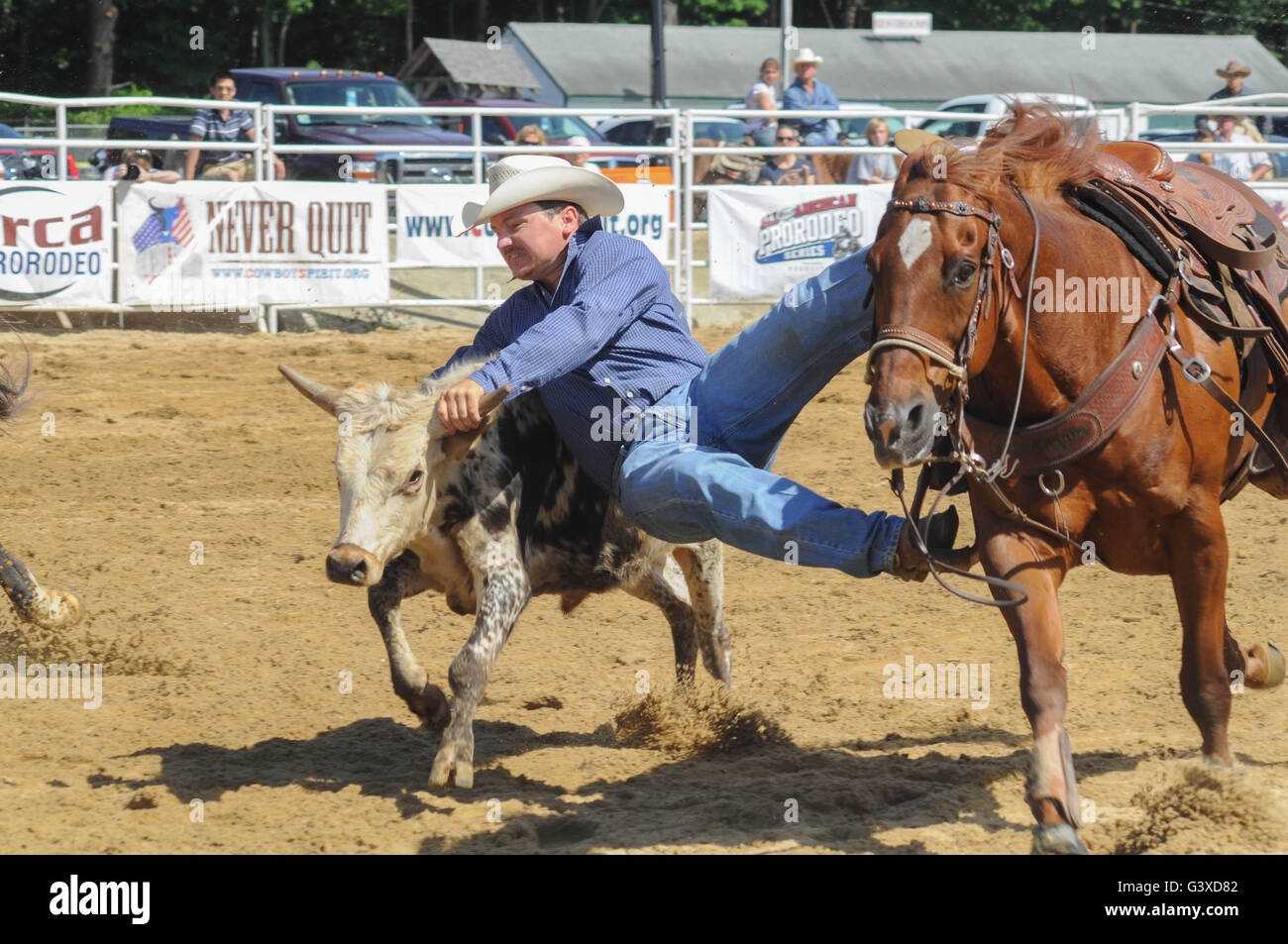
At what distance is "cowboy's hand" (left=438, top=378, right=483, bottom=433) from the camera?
13.2 ft

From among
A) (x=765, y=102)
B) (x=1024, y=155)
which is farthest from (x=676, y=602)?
(x=765, y=102)

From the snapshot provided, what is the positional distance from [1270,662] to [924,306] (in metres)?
2.19

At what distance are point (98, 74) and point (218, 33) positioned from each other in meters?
5.19

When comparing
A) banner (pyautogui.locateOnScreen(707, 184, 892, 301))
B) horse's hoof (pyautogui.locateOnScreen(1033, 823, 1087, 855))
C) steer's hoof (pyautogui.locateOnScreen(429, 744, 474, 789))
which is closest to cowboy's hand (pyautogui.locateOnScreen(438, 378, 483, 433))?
steer's hoof (pyautogui.locateOnScreen(429, 744, 474, 789))

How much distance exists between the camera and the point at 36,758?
454cm

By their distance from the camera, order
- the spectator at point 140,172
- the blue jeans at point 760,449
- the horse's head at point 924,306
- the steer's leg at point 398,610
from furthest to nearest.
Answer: the spectator at point 140,172 < the steer's leg at point 398,610 < the blue jeans at point 760,449 < the horse's head at point 924,306

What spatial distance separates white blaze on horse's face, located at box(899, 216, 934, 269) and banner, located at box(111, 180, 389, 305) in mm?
9277

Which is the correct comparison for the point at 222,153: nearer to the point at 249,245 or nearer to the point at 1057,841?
the point at 249,245

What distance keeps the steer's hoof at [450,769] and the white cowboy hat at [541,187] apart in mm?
1601

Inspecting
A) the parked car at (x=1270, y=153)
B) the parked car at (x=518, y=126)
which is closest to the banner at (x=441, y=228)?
the parked car at (x=1270, y=153)

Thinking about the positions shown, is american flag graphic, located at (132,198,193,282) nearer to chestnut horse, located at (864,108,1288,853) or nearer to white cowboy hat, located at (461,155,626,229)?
white cowboy hat, located at (461,155,626,229)

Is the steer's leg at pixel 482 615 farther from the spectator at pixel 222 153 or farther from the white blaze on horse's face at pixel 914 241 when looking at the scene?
the spectator at pixel 222 153

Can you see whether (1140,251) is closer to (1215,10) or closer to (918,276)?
(918,276)

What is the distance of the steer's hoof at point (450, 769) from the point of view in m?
4.08
